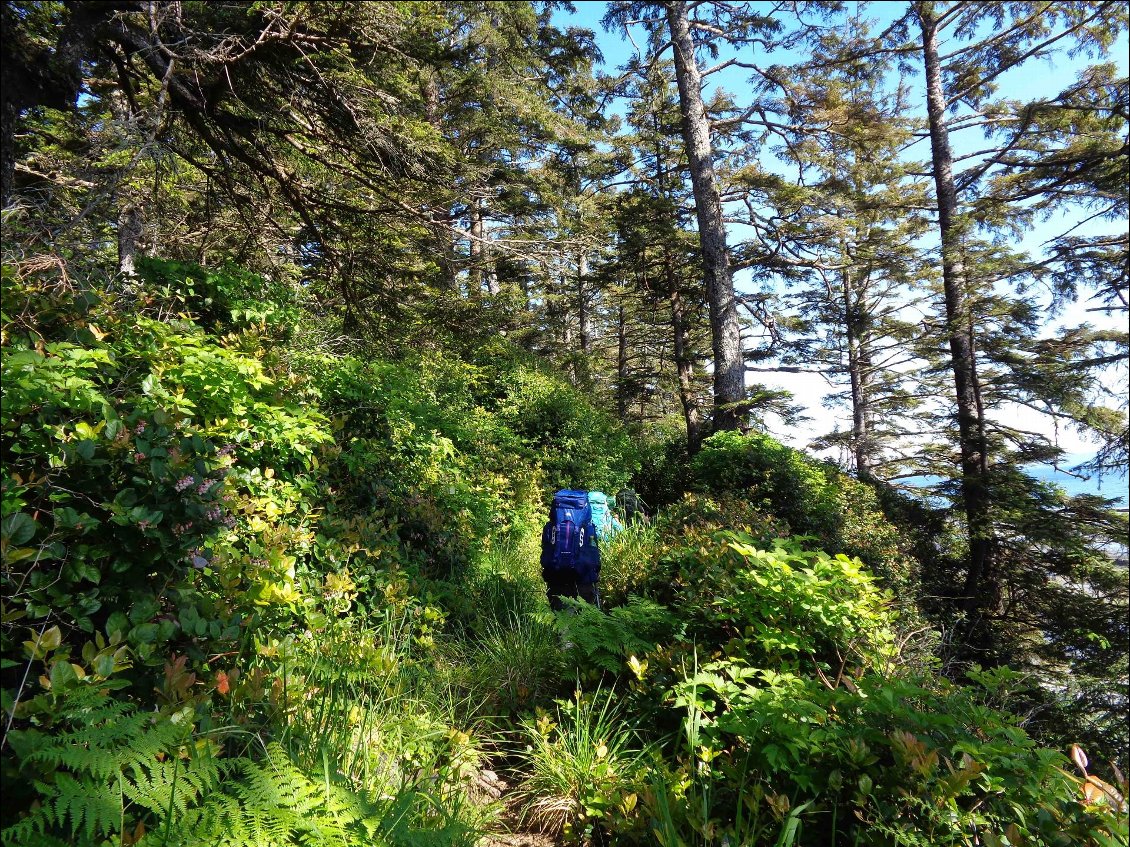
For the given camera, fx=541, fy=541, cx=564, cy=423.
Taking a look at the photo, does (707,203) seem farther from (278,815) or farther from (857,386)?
(278,815)

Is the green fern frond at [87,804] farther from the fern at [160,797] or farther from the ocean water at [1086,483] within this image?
the ocean water at [1086,483]

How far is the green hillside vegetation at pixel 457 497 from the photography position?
2021 mm

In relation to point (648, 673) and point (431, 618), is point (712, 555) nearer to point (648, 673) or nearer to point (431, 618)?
point (648, 673)

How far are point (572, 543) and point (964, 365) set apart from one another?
906 centimetres

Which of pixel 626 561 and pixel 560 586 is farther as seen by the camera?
pixel 626 561

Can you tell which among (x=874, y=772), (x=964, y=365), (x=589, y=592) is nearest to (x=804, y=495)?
(x=589, y=592)

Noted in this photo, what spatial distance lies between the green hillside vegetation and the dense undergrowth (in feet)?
0.08

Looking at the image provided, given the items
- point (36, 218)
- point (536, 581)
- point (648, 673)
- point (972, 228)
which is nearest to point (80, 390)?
point (36, 218)

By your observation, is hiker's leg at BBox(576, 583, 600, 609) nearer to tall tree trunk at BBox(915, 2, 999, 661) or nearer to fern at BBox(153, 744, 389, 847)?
fern at BBox(153, 744, 389, 847)

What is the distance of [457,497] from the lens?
589cm

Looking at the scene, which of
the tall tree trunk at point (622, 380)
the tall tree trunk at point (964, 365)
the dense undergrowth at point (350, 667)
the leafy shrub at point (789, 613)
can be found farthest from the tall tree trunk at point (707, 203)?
the tall tree trunk at point (622, 380)

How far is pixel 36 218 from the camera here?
3309 millimetres

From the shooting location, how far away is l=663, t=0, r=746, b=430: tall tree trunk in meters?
10.7

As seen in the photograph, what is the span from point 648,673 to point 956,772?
169cm
